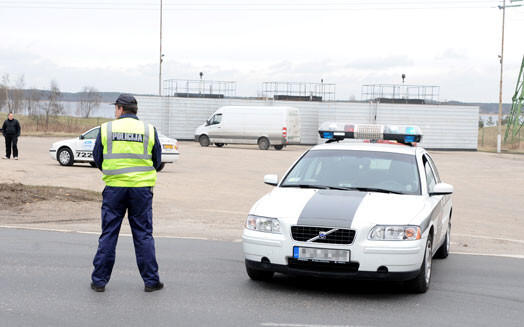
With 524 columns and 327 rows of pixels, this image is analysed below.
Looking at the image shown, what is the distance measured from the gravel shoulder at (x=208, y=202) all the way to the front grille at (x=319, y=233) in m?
4.27

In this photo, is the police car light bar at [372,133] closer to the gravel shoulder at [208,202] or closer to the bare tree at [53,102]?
the gravel shoulder at [208,202]

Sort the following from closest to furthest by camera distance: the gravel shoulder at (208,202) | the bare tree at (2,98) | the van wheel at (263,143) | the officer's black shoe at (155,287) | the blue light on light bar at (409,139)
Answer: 1. the officer's black shoe at (155,287)
2. the blue light on light bar at (409,139)
3. the gravel shoulder at (208,202)
4. the van wheel at (263,143)
5. the bare tree at (2,98)

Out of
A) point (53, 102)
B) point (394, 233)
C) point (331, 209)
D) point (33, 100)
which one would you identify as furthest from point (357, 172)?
point (33, 100)

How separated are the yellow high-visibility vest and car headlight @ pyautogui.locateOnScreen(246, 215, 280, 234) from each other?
3.50 ft

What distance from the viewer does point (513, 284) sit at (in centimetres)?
816

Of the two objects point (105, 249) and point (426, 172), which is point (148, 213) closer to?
point (105, 249)

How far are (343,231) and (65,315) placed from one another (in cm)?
253

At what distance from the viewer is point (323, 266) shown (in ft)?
22.9

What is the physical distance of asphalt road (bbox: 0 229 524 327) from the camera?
622 cm

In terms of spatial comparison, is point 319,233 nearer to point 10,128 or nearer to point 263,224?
point 263,224

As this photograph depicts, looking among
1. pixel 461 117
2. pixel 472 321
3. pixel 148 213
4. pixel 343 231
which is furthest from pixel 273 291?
pixel 461 117

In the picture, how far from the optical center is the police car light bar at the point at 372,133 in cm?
1070

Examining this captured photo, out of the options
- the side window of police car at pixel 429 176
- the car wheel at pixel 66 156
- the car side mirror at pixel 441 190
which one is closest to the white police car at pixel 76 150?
the car wheel at pixel 66 156

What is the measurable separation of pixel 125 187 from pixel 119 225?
369mm
